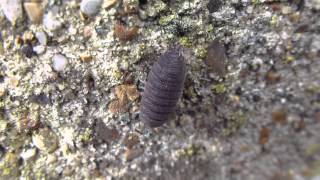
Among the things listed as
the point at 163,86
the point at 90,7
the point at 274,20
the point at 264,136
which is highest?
the point at 90,7

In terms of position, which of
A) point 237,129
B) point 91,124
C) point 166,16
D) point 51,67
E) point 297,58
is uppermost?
point 166,16

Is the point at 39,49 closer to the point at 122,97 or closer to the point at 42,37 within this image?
the point at 42,37

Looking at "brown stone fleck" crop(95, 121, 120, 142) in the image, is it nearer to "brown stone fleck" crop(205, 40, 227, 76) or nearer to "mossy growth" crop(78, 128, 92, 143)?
"mossy growth" crop(78, 128, 92, 143)

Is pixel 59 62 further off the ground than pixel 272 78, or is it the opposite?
pixel 59 62

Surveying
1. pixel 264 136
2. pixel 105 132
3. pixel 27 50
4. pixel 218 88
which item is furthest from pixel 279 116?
pixel 27 50

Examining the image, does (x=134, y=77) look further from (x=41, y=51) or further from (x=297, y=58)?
(x=297, y=58)

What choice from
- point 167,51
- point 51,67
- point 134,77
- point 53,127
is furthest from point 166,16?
point 53,127
